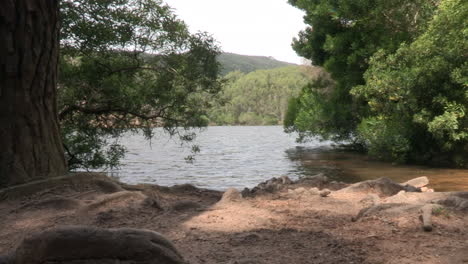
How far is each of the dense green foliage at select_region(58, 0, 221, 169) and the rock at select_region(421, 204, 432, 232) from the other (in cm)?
918

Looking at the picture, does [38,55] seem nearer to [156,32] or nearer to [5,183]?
[5,183]

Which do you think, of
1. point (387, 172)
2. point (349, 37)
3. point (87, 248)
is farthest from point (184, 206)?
point (349, 37)

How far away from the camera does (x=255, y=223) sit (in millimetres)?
5684

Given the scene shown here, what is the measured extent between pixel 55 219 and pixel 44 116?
2.29 m

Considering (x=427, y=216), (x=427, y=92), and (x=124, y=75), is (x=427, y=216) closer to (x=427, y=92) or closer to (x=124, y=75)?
(x=124, y=75)

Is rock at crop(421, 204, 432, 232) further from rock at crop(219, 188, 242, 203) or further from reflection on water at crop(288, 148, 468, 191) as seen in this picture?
reflection on water at crop(288, 148, 468, 191)

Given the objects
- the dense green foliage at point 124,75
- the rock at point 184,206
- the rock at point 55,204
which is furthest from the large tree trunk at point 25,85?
the dense green foliage at point 124,75

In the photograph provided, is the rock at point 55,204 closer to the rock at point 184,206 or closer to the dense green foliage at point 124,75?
the rock at point 184,206

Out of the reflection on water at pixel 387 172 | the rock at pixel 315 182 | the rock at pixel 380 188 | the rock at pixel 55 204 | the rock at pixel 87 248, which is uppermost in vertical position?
the rock at pixel 87 248

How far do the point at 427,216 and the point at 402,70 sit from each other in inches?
596

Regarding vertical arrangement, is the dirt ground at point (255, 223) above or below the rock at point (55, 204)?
below

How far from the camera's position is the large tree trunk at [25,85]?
6.88 m

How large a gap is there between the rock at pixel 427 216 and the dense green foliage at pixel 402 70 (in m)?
12.4

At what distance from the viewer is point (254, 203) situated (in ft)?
23.5
